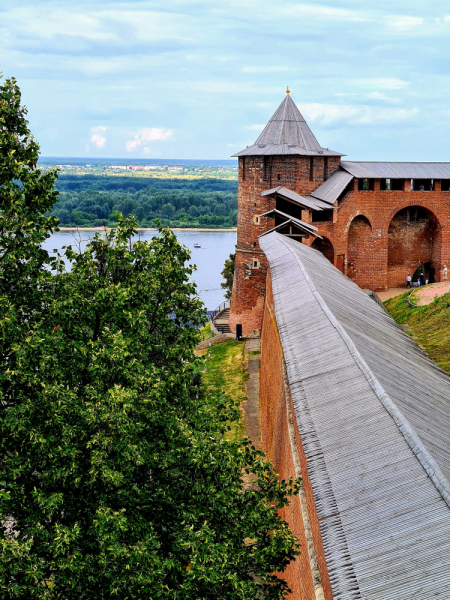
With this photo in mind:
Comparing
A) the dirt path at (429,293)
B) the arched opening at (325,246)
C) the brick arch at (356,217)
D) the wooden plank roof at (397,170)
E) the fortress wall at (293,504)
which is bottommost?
the fortress wall at (293,504)

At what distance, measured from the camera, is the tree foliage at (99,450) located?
615 centimetres

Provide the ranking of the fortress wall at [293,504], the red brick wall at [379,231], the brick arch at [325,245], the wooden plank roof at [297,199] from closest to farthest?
the fortress wall at [293,504] < the wooden plank roof at [297,199] < the brick arch at [325,245] < the red brick wall at [379,231]

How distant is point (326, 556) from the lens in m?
4.80

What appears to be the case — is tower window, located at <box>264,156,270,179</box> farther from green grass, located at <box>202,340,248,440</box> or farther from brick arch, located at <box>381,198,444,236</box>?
green grass, located at <box>202,340,248,440</box>

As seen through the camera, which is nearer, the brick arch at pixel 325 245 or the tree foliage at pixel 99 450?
the tree foliage at pixel 99 450

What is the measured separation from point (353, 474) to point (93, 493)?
2.83 meters

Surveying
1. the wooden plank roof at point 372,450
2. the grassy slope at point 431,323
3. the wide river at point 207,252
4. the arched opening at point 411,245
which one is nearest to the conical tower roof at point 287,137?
the arched opening at point 411,245

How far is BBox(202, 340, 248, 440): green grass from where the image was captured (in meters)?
20.5

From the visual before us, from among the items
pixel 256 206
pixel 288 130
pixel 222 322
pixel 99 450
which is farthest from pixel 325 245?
pixel 99 450

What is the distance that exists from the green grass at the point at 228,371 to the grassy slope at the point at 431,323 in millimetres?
5113

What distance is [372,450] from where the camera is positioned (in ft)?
18.4

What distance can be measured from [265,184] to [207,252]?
4863 centimetres

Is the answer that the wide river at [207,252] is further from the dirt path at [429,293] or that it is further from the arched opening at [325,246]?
the dirt path at [429,293]

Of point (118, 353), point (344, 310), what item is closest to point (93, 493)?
point (118, 353)
